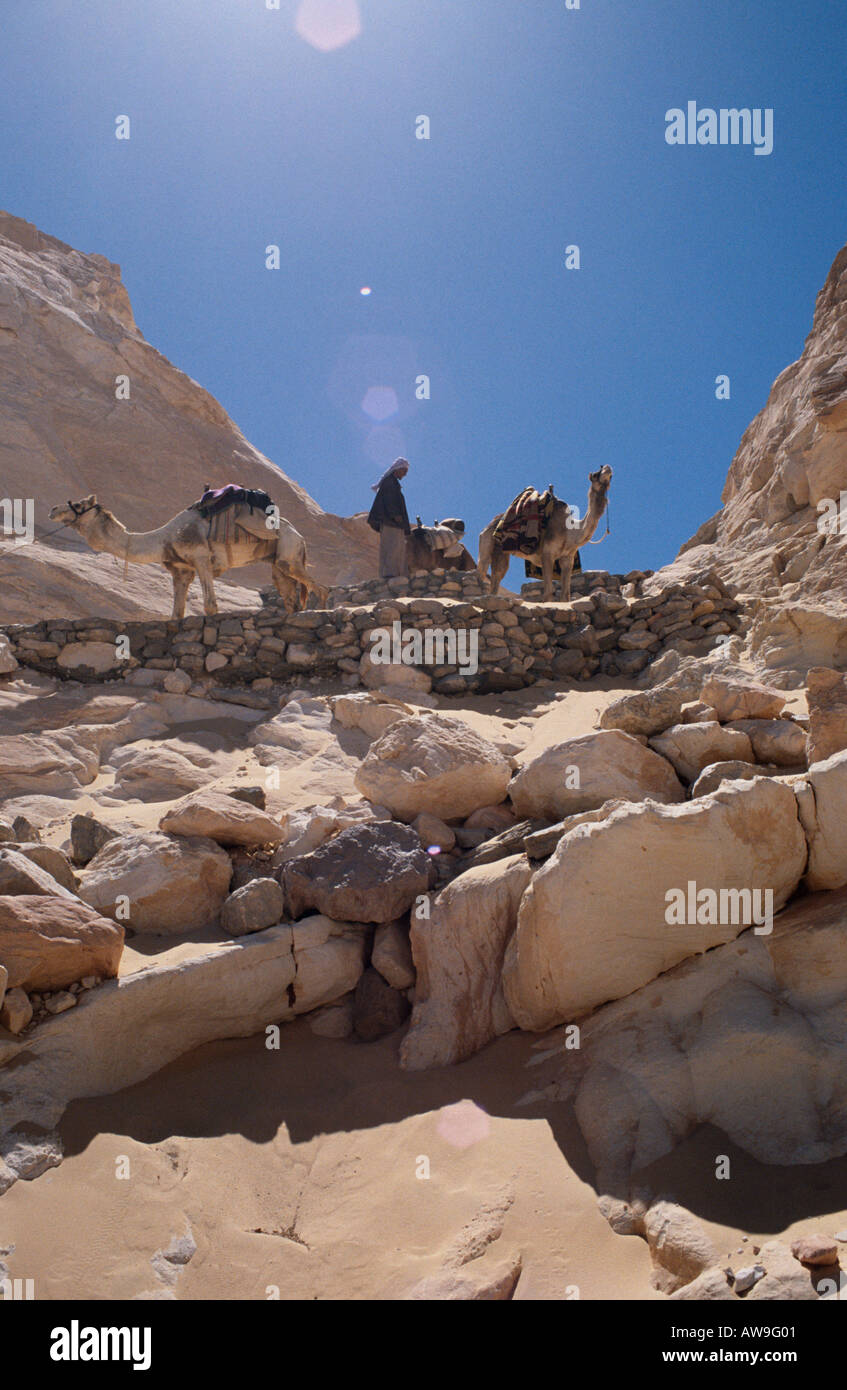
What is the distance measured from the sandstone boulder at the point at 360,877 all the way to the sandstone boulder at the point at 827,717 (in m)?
2.18

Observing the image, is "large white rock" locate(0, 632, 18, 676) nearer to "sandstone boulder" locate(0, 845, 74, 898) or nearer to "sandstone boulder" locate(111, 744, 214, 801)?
"sandstone boulder" locate(111, 744, 214, 801)

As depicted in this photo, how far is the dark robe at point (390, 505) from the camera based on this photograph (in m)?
16.9

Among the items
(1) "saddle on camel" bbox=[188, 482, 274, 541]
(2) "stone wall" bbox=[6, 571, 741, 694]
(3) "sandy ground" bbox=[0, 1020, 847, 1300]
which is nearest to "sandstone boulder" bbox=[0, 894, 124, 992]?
(3) "sandy ground" bbox=[0, 1020, 847, 1300]

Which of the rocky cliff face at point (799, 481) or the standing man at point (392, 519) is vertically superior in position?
the standing man at point (392, 519)

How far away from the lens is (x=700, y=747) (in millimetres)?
4562

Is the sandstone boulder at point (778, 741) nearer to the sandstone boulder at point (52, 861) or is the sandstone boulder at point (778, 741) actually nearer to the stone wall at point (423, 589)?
the sandstone boulder at point (52, 861)

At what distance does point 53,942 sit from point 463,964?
1.91 meters

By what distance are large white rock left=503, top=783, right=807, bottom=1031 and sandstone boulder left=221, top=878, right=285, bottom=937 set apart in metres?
1.41

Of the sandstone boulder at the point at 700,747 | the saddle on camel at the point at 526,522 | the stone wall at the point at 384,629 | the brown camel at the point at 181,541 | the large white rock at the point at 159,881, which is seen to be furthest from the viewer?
the saddle on camel at the point at 526,522

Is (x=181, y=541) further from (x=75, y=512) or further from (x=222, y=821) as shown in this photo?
(x=222, y=821)

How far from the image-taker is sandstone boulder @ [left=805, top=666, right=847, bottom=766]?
4031 mm

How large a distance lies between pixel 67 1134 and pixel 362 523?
2767 centimetres

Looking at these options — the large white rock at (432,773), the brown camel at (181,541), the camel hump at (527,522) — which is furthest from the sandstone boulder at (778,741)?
the camel hump at (527,522)
